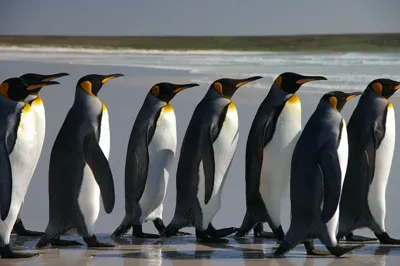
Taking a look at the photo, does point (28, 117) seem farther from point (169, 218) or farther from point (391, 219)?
point (391, 219)

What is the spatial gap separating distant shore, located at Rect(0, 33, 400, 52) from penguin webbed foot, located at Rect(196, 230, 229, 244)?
24521mm

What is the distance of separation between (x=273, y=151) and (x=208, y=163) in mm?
348

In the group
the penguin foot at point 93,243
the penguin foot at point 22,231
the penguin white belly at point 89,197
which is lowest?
the penguin foot at point 93,243

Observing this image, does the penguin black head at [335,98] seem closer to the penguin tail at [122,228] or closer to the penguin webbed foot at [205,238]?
the penguin webbed foot at [205,238]

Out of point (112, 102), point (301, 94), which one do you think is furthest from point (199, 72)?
point (112, 102)

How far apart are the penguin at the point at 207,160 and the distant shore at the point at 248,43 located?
24.4 metres

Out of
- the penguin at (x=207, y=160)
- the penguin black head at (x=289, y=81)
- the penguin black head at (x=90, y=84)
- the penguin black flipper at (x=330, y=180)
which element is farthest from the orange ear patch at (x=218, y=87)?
the penguin black flipper at (x=330, y=180)

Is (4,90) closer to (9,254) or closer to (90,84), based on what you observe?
(90,84)

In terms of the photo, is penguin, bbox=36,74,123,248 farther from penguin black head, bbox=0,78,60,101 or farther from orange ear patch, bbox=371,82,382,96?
orange ear patch, bbox=371,82,382,96

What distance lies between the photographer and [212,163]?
4.77 metres

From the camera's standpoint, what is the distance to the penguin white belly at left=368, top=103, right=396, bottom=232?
4633 millimetres

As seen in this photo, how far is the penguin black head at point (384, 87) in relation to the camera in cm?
466

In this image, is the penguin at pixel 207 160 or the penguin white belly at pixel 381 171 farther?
the penguin at pixel 207 160

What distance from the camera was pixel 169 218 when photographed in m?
5.45
